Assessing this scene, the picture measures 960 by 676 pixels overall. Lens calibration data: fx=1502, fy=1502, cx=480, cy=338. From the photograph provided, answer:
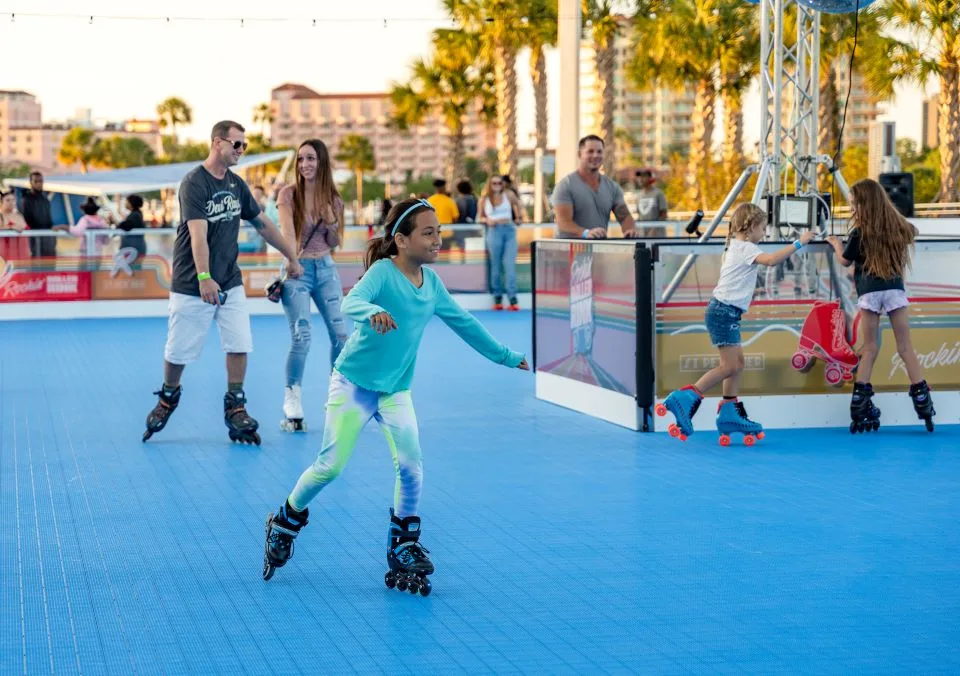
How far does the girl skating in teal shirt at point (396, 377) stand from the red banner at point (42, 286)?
649 inches

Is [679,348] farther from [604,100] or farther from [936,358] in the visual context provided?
[604,100]

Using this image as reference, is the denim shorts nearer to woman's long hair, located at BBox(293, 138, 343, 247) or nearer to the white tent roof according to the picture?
woman's long hair, located at BBox(293, 138, 343, 247)

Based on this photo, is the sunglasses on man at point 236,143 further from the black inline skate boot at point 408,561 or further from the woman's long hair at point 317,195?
the black inline skate boot at point 408,561

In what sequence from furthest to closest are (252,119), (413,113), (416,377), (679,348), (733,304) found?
(252,119) < (413,113) < (416,377) < (679,348) < (733,304)

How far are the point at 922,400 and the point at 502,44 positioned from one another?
3948 cm

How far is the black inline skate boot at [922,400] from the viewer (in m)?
9.78

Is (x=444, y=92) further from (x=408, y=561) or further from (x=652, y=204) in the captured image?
(x=408, y=561)

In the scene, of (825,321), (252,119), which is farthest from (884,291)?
(252,119)

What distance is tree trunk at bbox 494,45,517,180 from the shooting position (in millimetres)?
48750

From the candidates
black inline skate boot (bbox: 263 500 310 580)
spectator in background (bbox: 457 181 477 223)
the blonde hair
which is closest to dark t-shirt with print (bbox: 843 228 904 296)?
the blonde hair

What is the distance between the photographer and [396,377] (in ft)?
19.1

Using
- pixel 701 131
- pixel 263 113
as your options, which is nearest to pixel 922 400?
pixel 701 131

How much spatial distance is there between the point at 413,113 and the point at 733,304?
45.8 metres

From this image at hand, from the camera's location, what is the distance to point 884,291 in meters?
9.80
